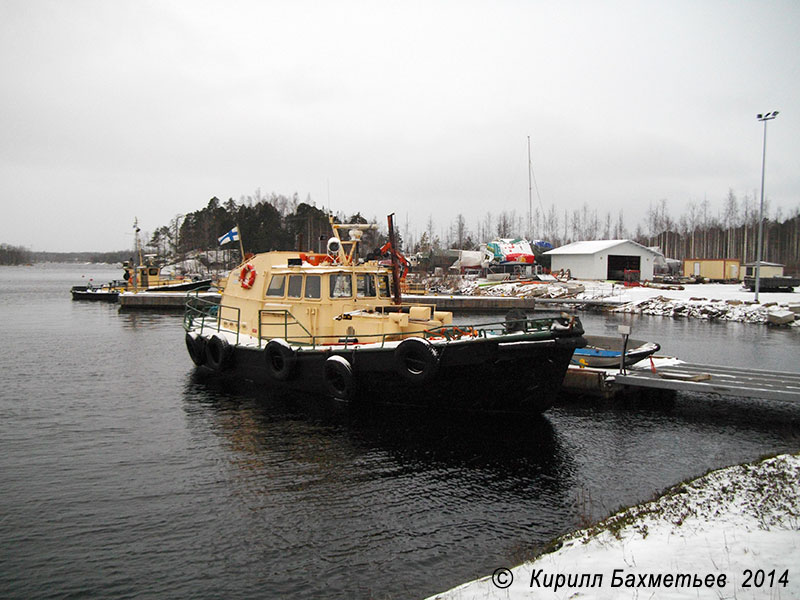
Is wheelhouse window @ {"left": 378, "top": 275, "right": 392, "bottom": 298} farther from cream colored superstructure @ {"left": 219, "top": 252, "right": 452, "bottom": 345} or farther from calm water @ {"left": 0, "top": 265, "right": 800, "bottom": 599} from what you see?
calm water @ {"left": 0, "top": 265, "right": 800, "bottom": 599}

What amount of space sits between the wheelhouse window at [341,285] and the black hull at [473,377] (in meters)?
1.75

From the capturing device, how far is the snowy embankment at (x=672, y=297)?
115 ft

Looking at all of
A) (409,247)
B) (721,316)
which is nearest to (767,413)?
(721,316)

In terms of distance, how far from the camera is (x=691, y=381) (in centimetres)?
1374

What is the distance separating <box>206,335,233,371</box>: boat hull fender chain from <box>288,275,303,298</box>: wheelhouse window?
2.48 meters

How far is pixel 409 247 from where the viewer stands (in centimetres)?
9750

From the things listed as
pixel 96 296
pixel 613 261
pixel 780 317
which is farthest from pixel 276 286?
pixel 613 261

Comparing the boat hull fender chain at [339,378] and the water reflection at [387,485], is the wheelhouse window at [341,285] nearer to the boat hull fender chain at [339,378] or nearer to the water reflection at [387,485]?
the boat hull fender chain at [339,378]

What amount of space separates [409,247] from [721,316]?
6564cm

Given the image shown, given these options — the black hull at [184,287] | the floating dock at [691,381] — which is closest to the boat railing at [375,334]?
the floating dock at [691,381]

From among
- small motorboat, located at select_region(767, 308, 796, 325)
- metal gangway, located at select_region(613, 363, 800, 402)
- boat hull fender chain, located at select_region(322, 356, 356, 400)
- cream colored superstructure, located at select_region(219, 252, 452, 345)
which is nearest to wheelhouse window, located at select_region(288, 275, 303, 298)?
cream colored superstructure, located at select_region(219, 252, 452, 345)

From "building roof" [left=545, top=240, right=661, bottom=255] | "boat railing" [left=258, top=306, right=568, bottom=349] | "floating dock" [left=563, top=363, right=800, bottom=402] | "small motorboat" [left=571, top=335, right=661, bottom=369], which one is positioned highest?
"building roof" [left=545, top=240, right=661, bottom=255]

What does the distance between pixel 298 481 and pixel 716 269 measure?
5768 cm

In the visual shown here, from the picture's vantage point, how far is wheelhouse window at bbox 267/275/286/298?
15.3 metres
